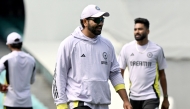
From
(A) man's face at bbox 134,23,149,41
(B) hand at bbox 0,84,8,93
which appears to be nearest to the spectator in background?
(B) hand at bbox 0,84,8,93

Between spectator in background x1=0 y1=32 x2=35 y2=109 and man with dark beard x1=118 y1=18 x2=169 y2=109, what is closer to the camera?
man with dark beard x1=118 y1=18 x2=169 y2=109

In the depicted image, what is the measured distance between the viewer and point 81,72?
17.3 ft

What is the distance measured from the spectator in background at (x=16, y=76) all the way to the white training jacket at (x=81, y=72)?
2.73 meters

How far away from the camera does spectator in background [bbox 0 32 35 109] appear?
26.0 feet

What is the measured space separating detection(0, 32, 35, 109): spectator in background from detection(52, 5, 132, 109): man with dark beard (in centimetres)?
272

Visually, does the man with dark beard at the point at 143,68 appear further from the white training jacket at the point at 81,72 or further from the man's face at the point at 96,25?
the man's face at the point at 96,25

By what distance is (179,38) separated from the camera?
11.9 meters

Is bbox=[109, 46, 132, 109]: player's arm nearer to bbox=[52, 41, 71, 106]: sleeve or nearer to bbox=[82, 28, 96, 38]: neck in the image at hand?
bbox=[82, 28, 96, 38]: neck

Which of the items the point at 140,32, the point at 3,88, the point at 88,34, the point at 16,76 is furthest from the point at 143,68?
the point at 88,34

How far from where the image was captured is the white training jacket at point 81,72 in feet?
17.2

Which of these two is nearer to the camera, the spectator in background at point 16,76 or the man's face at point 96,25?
the man's face at point 96,25

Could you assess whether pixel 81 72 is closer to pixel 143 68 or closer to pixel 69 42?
pixel 69 42

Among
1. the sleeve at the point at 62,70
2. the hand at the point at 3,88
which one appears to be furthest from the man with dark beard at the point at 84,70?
the hand at the point at 3,88

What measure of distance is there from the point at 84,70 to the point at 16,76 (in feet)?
9.53
